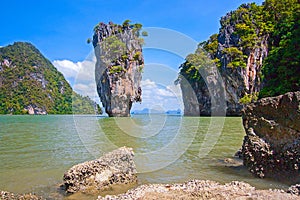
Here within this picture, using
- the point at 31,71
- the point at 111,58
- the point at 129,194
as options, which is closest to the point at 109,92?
the point at 111,58

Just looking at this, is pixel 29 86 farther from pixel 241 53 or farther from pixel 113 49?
pixel 241 53

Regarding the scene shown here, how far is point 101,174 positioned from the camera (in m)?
5.08

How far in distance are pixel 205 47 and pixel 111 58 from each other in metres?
17.2

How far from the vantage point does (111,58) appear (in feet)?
152

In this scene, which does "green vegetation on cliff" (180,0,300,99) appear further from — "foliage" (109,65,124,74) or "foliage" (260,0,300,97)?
"foliage" (109,65,124,74)

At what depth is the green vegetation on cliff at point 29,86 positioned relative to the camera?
Result: 308ft

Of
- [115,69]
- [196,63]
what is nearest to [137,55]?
[115,69]

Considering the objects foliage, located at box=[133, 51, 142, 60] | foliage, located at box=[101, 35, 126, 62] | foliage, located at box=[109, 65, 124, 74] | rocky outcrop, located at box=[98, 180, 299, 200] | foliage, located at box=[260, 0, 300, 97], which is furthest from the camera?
foliage, located at box=[133, 51, 142, 60]

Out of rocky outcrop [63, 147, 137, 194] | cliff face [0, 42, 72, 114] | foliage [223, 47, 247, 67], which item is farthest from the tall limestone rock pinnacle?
cliff face [0, 42, 72, 114]

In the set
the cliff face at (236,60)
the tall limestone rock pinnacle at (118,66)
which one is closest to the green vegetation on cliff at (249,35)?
the cliff face at (236,60)

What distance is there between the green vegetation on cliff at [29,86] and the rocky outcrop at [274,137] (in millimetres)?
73845

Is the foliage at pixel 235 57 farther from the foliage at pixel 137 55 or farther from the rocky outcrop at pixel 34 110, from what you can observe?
the rocky outcrop at pixel 34 110

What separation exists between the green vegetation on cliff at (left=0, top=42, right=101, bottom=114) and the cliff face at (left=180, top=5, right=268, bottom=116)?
145 ft

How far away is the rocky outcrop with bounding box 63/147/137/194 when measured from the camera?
15.8 ft
